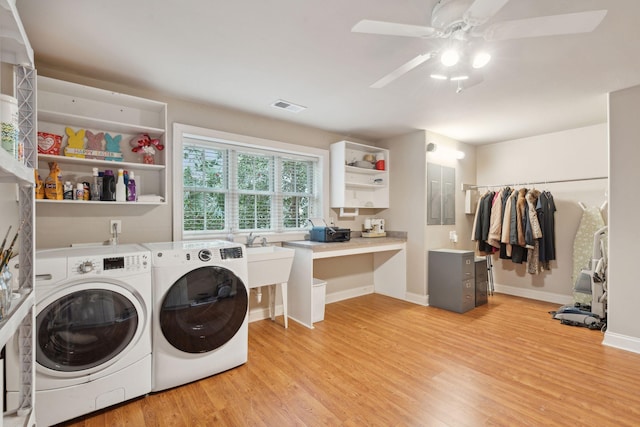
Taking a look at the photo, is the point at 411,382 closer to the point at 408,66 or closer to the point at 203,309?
the point at 203,309

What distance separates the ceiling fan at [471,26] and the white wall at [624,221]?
202 cm

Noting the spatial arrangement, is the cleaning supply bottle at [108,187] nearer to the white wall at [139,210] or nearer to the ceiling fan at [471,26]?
the white wall at [139,210]

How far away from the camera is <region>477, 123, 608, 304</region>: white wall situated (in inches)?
151

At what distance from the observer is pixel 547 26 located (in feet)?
4.46

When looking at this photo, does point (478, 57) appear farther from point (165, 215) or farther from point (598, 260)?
point (598, 260)

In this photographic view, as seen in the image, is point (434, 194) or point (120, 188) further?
point (434, 194)

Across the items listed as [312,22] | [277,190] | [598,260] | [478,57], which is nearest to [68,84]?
[312,22]

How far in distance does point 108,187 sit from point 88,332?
113cm

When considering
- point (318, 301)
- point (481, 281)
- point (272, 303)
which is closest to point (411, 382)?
point (318, 301)

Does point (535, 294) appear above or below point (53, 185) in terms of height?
below

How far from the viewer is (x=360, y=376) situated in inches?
88.1

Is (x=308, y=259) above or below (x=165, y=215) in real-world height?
below

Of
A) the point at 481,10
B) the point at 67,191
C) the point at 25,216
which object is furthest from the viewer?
the point at 67,191

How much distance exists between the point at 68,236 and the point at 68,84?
1150 mm
